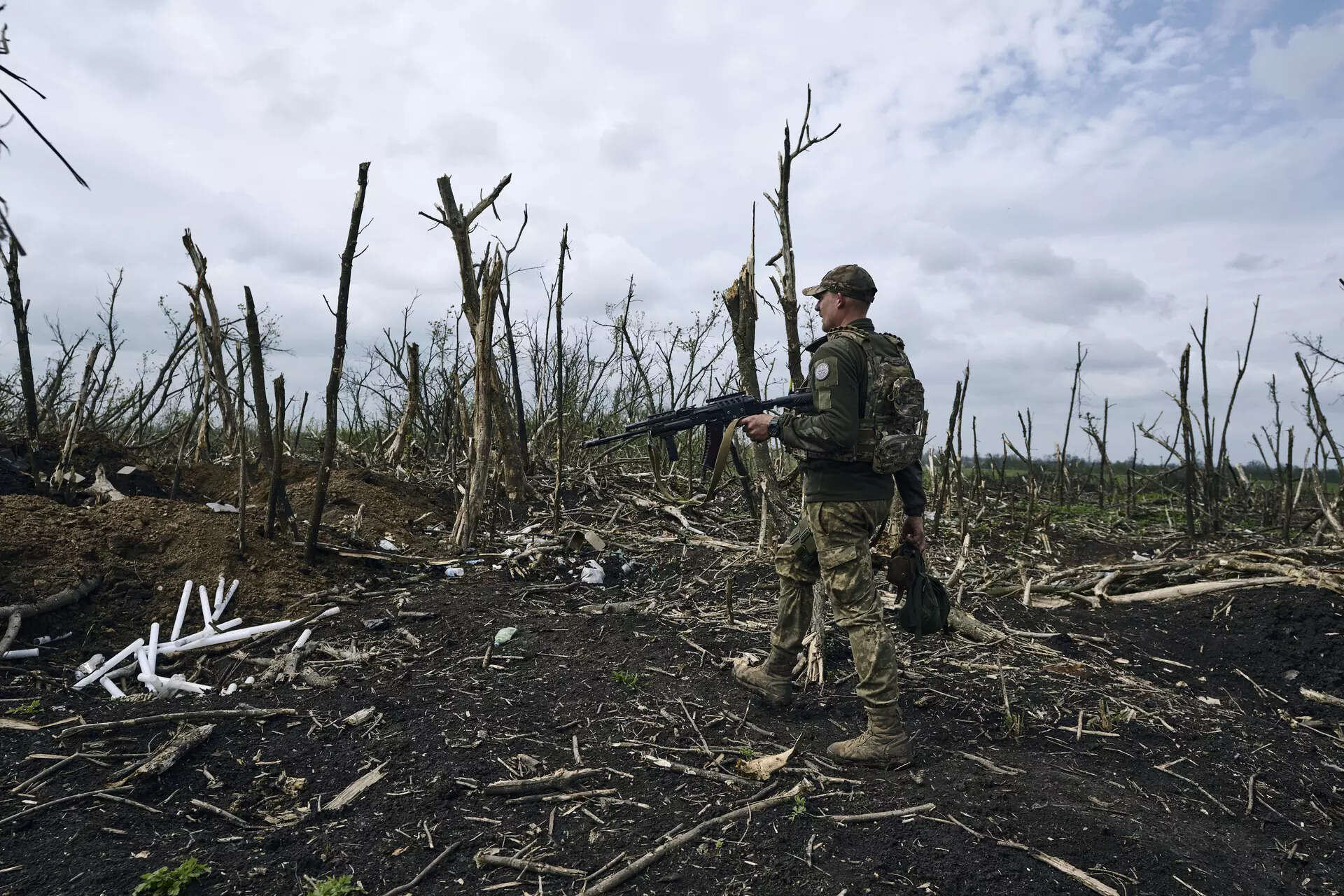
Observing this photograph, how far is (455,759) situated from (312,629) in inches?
83.3

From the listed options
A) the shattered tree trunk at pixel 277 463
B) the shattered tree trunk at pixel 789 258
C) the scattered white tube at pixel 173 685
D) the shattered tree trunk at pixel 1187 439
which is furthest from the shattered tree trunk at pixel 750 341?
the shattered tree trunk at pixel 1187 439

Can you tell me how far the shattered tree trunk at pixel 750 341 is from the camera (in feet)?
17.4

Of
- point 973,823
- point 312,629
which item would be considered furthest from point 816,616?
point 312,629

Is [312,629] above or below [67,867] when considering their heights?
above

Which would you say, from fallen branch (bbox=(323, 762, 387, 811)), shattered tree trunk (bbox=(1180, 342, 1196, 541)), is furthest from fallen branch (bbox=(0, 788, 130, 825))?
shattered tree trunk (bbox=(1180, 342, 1196, 541))

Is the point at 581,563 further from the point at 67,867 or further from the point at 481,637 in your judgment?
the point at 67,867

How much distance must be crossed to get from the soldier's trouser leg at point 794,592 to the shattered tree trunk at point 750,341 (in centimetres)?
130

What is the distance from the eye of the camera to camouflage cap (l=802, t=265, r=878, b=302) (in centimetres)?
367

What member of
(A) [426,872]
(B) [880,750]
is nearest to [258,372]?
(A) [426,872]

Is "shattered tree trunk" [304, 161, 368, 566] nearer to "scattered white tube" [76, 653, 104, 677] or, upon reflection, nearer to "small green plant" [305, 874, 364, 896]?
"scattered white tube" [76, 653, 104, 677]

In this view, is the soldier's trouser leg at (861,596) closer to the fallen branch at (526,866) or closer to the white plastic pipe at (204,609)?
the fallen branch at (526,866)

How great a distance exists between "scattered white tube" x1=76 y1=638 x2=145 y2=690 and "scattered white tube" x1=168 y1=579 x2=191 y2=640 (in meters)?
0.19

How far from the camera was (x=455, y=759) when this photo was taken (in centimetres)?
359

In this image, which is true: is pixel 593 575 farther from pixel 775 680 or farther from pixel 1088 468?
pixel 1088 468
